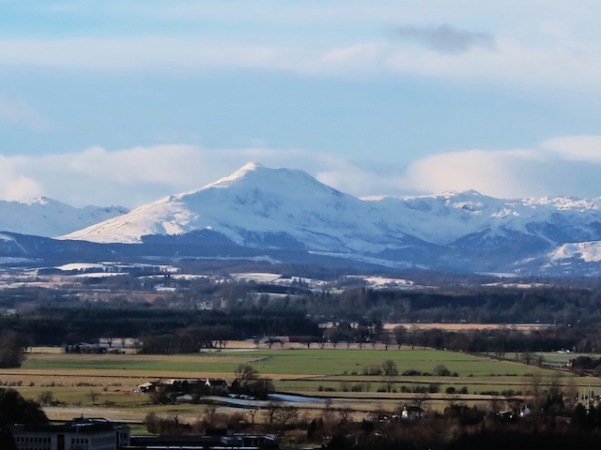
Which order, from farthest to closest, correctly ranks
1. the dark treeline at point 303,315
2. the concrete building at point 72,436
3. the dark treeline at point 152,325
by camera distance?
1. the dark treeline at point 303,315
2. the dark treeline at point 152,325
3. the concrete building at point 72,436

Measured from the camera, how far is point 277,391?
7038 centimetres

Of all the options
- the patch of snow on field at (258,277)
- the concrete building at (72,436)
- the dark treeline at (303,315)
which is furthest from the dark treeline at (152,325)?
the patch of snow on field at (258,277)

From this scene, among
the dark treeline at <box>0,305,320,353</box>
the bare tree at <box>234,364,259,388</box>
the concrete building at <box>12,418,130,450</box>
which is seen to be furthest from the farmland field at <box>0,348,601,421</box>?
the concrete building at <box>12,418,130,450</box>

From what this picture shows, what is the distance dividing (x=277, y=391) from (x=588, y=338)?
36790mm

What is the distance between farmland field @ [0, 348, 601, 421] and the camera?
65.9 meters

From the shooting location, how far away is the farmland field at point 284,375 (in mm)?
65875

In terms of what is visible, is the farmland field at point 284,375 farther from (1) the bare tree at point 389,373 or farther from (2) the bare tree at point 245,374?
(2) the bare tree at point 245,374

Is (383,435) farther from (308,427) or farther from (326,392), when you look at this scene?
(326,392)

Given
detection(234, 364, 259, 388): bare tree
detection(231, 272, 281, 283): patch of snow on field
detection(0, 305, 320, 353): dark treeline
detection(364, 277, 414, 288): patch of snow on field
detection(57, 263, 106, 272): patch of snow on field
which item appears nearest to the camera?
detection(234, 364, 259, 388): bare tree

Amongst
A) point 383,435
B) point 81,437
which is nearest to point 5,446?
point 81,437

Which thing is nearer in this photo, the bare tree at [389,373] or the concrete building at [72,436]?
the concrete building at [72,436]

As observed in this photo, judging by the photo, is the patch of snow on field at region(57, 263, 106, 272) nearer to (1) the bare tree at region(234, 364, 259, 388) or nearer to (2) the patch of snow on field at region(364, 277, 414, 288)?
(2) the patch of snow on field at region(364, 277, 414, 288)

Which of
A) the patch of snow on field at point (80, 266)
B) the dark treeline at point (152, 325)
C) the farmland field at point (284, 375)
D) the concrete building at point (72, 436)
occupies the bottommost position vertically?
the concrete building at point (72, 436)

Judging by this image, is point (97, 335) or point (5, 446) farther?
point (97, 335)
